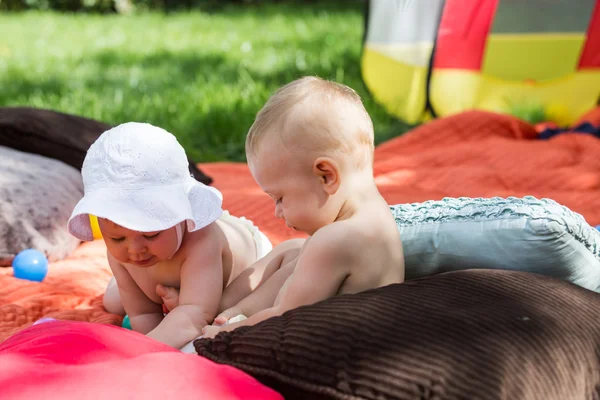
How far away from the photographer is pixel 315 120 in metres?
1.62

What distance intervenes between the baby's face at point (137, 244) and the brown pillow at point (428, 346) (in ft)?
1.47

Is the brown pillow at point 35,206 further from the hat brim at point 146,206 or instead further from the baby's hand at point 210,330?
the baby's hand at point 210,330

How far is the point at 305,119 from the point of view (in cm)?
162

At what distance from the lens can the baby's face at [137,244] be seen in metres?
1.87

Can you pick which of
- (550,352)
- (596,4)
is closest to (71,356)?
(550,352)

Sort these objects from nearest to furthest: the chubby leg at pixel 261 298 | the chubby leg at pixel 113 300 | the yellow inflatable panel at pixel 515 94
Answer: the chubby leg at pixel 261 298
the chubby leg at pixel 113 300
the yellow inflatable panel at pixel 515 94

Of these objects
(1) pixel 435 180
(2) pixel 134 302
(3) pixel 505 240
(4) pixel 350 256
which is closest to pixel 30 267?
(2) pixel 134 302

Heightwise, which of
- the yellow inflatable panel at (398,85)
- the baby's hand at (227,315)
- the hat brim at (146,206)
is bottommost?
the yellow inflatable panel at (398,85)

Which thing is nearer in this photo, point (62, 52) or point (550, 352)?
point (550, 352)

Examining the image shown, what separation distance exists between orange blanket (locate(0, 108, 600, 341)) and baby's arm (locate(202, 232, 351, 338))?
0.79 meters

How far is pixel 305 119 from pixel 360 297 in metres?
0.38

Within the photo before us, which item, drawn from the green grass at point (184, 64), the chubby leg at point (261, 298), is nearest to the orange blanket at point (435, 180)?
the chubby leg at point (261, 298)

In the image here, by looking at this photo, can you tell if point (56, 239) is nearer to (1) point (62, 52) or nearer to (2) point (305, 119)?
(2) point (305, 119)

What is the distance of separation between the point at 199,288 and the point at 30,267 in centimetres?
74
